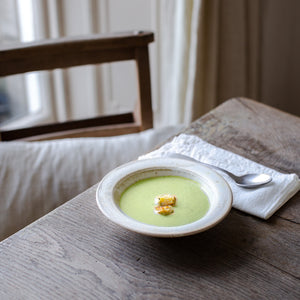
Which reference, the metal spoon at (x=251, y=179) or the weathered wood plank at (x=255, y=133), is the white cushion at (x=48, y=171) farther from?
the metal spoon at (x=251, y=179)

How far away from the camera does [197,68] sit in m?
1.77

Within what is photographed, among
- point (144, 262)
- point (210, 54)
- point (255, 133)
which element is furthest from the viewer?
point (210, 54)

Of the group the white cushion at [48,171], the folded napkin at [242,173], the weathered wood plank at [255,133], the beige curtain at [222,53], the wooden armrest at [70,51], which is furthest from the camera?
the beige curtain at [222,53]

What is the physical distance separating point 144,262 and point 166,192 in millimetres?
128

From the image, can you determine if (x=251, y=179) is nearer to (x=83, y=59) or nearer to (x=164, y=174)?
(x=164, y=174)

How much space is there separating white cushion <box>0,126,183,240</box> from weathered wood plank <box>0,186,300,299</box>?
310 mm

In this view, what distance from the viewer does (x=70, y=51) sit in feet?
3.87

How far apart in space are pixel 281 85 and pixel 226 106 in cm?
Answer: 121

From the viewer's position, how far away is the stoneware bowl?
58cm

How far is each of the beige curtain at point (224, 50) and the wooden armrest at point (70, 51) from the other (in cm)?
60

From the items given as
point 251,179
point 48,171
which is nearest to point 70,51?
point 48,171

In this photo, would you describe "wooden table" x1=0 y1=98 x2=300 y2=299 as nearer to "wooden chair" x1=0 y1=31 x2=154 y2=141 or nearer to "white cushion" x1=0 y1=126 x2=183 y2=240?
"white cushion" x1=0 y1=126 x2=183 y2=240

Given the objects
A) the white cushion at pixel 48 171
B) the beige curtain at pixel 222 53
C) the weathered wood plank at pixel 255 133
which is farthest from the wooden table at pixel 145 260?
the beige curtain at pixel 222 53

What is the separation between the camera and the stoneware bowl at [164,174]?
1.90ft
